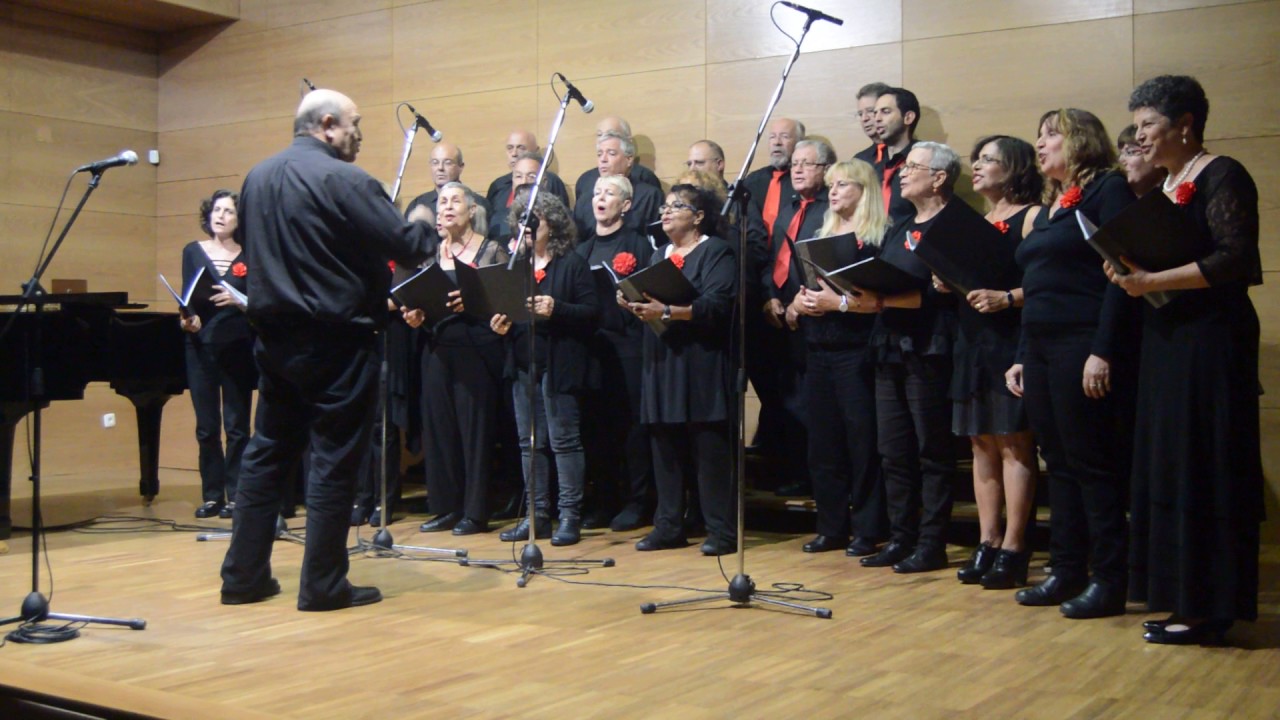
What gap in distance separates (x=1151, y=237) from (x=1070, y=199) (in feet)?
1.73

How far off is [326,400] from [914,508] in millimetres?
2148

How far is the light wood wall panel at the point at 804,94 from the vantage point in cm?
606

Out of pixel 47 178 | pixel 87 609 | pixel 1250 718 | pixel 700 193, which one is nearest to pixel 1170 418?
pixel 1250 718

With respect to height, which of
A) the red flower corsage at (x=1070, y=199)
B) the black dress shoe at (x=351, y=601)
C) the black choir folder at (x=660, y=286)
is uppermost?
the red flower corsage at (x=1070, y=199)

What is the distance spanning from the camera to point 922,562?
4.40 metres

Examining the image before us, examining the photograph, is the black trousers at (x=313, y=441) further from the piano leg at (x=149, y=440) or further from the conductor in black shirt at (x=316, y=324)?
the piano leg at (x=149, y=440)

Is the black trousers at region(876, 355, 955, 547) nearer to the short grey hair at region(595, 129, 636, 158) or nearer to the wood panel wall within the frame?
the wood panel wall

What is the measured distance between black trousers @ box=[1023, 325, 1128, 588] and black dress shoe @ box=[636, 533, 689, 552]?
1691mm

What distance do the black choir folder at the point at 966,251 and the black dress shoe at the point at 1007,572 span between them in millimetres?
872

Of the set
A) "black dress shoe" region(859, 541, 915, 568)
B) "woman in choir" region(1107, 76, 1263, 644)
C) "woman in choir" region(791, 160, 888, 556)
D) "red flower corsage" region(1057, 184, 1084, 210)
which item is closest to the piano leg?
"woman in choir" region(791, 160, 888, 556)

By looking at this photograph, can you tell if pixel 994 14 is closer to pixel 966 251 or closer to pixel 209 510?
pixel 966 251

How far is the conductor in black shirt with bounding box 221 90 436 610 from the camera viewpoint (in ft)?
12.1

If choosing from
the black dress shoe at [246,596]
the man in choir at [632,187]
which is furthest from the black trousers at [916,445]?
the black dress shoe at [246,596]

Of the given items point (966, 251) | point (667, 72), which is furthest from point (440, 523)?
point (667, 72)
